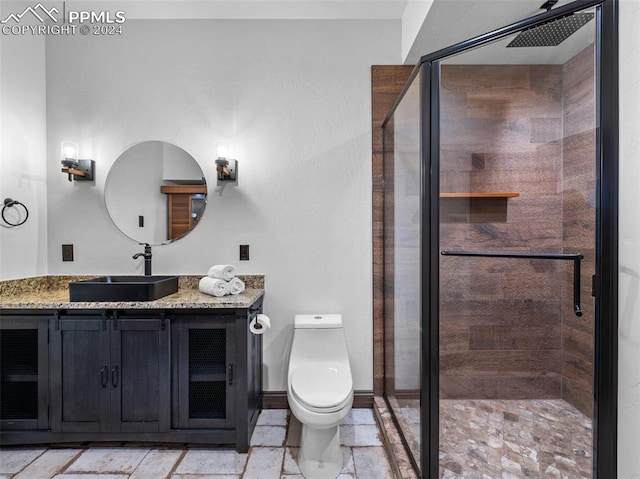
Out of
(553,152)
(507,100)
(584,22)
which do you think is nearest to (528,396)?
(553,152)

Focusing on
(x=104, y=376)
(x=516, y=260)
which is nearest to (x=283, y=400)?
(x=104, y=376)

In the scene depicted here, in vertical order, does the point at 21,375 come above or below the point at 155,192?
below

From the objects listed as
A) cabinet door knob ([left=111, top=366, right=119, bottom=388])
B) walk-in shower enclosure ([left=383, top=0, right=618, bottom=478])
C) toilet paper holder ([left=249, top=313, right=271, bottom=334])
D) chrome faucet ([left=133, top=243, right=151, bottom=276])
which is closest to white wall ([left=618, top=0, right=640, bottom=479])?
walk-in shower enclosure ([left=383, top=0, right=618, bottom=478])

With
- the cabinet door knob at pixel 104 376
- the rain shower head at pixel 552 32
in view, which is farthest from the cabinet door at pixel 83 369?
the rain shower head at pixel 552 32

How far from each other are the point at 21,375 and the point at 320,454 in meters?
1.74

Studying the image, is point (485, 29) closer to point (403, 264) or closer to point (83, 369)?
point (403, 264)

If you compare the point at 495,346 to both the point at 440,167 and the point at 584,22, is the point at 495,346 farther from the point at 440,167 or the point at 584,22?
the point at 584,22

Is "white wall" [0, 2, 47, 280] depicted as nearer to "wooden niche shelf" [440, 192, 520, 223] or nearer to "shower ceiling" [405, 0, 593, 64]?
"shower ceiling" [405, 0, 593, 64]

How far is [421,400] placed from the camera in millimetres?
1639

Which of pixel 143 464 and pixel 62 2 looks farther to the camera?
pixel 62 2

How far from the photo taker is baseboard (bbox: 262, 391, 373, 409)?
2514mm

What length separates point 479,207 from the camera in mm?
1737

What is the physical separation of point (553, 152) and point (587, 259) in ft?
1.59

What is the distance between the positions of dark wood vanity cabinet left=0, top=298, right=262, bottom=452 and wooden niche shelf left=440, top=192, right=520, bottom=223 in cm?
125
